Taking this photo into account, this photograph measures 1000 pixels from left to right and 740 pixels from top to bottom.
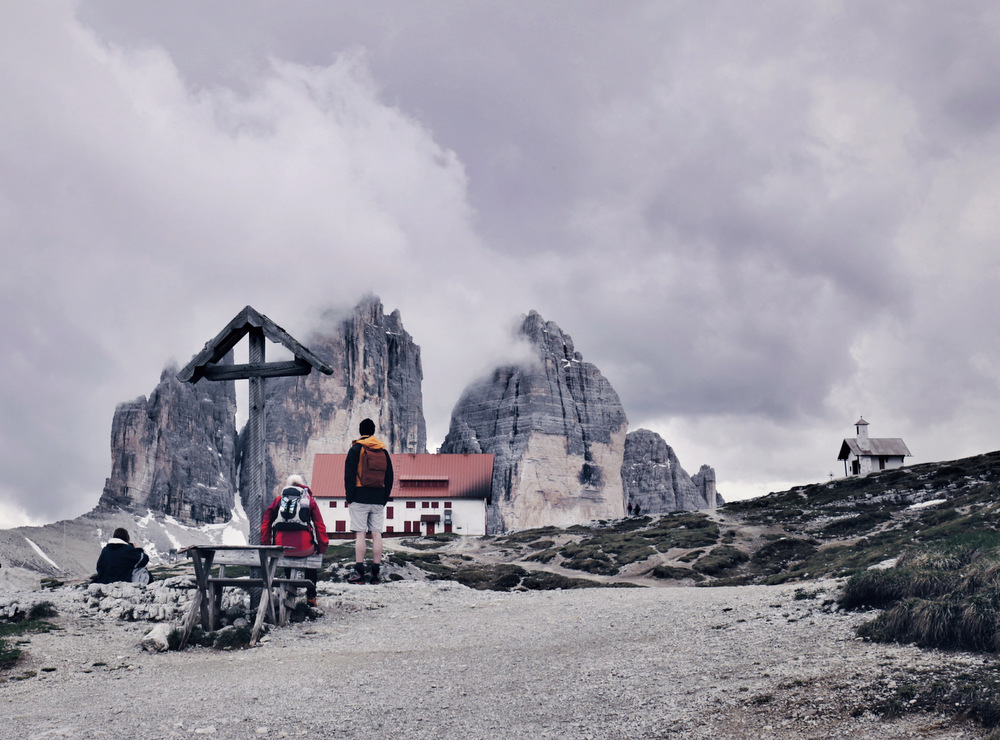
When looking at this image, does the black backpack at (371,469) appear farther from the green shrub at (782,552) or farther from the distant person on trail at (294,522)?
the green shrub at (782,552)

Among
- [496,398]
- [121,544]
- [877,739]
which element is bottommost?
[877,739]

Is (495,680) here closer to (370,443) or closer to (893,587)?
(893,587)

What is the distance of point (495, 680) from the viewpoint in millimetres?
8781

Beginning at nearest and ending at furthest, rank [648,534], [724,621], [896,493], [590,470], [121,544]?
[724,621] → [121,544] → [648,534] → [896,493] → [590,470]

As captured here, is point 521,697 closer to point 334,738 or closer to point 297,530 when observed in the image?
point 334,738

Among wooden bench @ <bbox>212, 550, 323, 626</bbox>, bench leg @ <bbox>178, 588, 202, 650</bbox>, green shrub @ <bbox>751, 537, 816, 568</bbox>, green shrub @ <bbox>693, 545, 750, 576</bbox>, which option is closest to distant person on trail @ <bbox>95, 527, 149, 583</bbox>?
wooden bench @ <bbox>212, 550, 323, 626</bbox>

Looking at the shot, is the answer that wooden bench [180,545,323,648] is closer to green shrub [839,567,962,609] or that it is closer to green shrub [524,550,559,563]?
green shrub [839,567,962,609]

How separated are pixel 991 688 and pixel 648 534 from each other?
39.0 metres

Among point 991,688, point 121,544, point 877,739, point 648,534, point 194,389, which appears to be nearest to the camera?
point 877,739

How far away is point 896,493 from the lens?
1959 inches

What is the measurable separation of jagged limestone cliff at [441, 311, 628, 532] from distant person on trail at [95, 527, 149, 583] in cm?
12512

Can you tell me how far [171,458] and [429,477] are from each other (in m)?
106

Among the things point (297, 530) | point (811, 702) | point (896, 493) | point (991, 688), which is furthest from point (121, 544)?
point (896, 493)

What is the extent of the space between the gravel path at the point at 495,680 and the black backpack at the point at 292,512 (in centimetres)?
181
